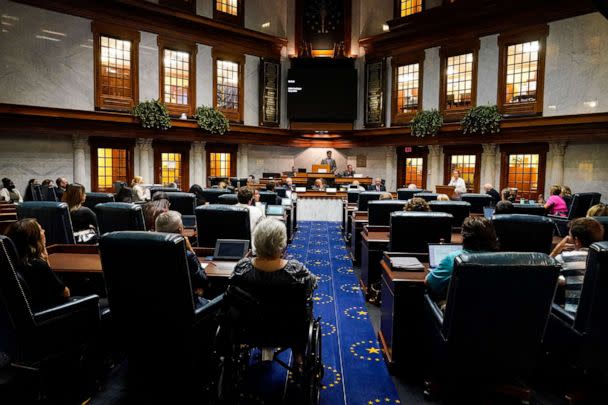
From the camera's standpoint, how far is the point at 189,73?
13188 mm

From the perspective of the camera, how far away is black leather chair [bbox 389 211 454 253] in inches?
171

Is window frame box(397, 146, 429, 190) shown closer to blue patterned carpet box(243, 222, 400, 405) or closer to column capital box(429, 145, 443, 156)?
column capital box(429, 145, 443, 156)

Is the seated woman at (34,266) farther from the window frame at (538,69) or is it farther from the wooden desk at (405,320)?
the window frame at (538,69)

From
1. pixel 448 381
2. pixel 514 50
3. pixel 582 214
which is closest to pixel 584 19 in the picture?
pixel 514 50

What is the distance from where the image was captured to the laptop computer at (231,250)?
3.63m

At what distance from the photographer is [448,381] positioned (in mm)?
2840

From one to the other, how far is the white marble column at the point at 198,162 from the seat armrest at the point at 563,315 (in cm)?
1193

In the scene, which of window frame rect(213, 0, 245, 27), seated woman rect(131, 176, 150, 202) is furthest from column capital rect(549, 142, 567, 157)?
window frame rect(213, 0, 245, 27)

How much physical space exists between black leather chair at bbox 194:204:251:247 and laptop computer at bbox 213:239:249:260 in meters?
0.57

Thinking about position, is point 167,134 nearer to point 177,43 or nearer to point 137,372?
point 177,43

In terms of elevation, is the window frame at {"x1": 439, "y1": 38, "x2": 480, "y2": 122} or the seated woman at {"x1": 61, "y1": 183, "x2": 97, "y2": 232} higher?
the window frame at {"x1": 439, "y1": 38, "x2": 480, "y2": 122}

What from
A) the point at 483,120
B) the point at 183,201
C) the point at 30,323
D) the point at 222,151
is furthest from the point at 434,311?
the point at 222,151

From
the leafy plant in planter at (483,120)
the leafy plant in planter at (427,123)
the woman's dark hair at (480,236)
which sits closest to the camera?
the woman's dark hair at (480,236)

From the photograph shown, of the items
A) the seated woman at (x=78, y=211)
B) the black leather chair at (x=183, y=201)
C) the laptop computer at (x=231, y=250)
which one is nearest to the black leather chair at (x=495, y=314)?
the laptop computer at (x=231, y=250)
